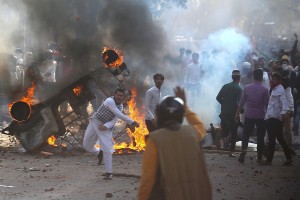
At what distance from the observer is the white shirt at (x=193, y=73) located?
59.4ft

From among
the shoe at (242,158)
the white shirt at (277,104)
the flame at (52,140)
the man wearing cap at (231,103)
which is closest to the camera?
the white shirt at (277,104)

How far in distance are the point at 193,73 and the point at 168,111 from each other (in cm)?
1369

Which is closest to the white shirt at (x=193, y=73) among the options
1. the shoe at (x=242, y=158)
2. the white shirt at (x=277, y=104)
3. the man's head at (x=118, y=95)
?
the shoe at (x=242, y=158)

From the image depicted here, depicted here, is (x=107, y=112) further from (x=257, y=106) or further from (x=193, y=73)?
(x=193, y=73)

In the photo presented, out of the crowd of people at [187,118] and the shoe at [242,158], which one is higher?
the crowd of people at [187,118]

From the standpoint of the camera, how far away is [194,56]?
18.1 m

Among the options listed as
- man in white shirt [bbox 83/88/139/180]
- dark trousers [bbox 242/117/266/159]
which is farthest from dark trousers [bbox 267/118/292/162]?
man in white shirt [bbox 83/88/139/180]

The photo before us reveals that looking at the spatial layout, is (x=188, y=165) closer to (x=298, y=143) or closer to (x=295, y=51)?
(x=298, y=143)

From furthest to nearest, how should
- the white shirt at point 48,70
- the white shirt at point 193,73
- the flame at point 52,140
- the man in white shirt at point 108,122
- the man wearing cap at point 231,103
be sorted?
the white shirt at point 193,73 → the white shirt at point 48,70 → the flame at point 52,140 → the man wearing cap at point 231,103 → the man in white shirt at point 108,122

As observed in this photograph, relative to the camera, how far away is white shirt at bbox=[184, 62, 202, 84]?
18.1 meters

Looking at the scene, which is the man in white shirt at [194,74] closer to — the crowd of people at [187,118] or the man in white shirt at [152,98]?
the crowd of people at [187,118]

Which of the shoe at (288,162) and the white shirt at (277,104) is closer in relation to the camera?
the white shirt at (277,104)

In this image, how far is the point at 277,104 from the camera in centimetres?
1090

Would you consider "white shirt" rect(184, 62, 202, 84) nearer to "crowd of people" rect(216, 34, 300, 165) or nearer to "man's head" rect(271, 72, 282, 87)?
"crowd of people" rect(216, 34, 300, 165)
